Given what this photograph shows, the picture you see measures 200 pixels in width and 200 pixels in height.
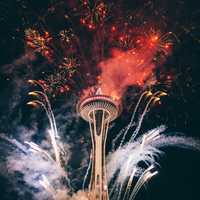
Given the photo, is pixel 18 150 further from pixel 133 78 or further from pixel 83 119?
pixel 133 78

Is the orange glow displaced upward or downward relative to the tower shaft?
upward

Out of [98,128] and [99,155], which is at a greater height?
[98,128]

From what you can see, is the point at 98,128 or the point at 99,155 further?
the point at 98,128

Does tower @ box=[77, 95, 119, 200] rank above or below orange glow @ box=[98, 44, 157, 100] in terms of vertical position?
below

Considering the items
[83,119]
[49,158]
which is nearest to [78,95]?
[83,119]

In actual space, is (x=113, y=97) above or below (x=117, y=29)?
below

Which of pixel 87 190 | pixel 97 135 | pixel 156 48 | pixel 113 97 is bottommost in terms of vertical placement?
pixel 87 190
